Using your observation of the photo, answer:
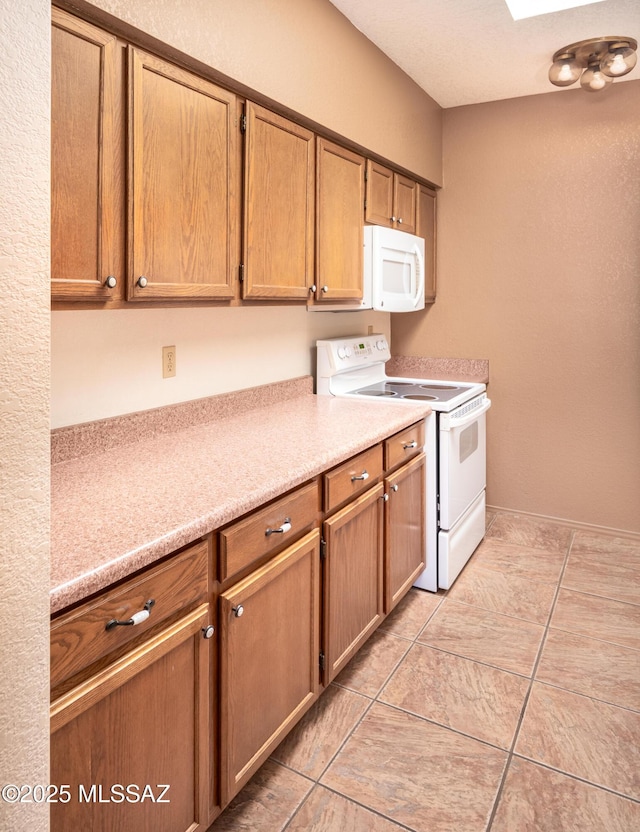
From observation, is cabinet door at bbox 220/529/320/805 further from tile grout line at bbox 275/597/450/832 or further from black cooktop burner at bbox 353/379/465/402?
black cooktop burner at bbox 353/379/465/402

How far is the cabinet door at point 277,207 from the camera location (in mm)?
1911

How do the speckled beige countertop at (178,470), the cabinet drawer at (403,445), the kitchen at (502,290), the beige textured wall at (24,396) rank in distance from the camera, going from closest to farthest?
1. the beige textured wall at (24,396)
2. the speckled beige countertop at (178,470)
3. the kitchen at (502,290)
4. the cabinet drawer at (403,445)

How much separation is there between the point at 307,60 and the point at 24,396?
1.87 m

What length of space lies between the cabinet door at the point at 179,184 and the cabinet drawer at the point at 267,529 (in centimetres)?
64

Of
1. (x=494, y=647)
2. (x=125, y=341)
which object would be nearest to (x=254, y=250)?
(x=125, y=341)

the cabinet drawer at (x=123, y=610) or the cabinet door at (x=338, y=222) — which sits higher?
the cabinet door at (x=338, y=222)

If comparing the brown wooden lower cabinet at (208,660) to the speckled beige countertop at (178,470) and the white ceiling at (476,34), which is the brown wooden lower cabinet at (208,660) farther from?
the white ceiling at (476,34)

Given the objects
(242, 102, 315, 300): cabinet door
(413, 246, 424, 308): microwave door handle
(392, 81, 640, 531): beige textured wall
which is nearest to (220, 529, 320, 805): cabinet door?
(242, 102, 315, 300): cabinet door

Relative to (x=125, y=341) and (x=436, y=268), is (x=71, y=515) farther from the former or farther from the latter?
(x=436, y=268)

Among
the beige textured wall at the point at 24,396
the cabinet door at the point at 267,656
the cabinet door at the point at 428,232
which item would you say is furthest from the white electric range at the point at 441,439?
the beige textured wall at the point at 24,396

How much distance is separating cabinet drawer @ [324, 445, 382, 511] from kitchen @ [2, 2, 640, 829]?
654mm

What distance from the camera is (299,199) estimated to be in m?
2.17

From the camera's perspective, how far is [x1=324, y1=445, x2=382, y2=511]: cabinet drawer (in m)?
1.81

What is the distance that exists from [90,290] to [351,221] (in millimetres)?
1428
